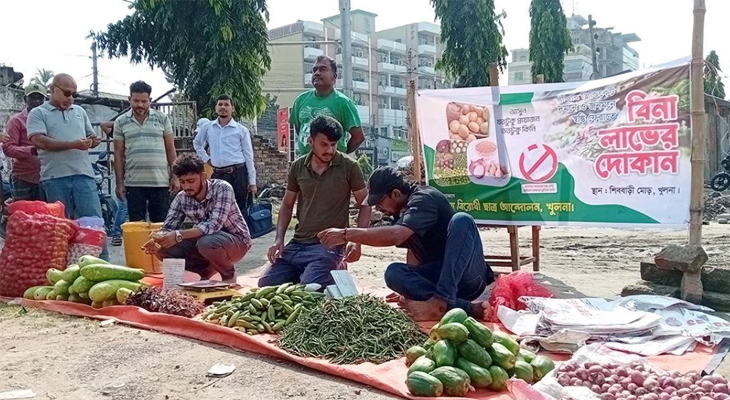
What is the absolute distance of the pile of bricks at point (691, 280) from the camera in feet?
14.1

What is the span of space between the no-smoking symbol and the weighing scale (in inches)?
103

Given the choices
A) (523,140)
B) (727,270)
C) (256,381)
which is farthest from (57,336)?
(727,270)

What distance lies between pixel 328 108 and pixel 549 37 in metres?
20.6

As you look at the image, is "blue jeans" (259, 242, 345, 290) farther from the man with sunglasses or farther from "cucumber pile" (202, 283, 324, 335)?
the man with sunglasses

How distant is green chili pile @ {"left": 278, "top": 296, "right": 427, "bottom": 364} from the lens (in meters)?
3.14

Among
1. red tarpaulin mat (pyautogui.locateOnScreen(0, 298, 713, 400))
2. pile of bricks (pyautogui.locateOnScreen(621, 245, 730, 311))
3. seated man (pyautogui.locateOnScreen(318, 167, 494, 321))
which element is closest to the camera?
red tarpaulin mat (pyautogui.locateOnScreen(0, 298, 713, 400))

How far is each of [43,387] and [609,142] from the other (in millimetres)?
4184

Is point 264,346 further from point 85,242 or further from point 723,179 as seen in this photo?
point 723,179

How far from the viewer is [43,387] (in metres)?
2.96

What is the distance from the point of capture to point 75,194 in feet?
18.2

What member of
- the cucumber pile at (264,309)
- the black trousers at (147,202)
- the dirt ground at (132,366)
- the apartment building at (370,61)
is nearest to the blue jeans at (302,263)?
the cucumber pile at (264,309)

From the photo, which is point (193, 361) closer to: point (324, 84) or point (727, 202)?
point (324, 84)

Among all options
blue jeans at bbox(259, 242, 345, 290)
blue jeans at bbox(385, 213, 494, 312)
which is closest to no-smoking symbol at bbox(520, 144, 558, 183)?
blue jeans at bbox(385, 213, 494, 312)

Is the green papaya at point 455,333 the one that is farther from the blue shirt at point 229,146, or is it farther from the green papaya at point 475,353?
the blue shirt at point 229,146
